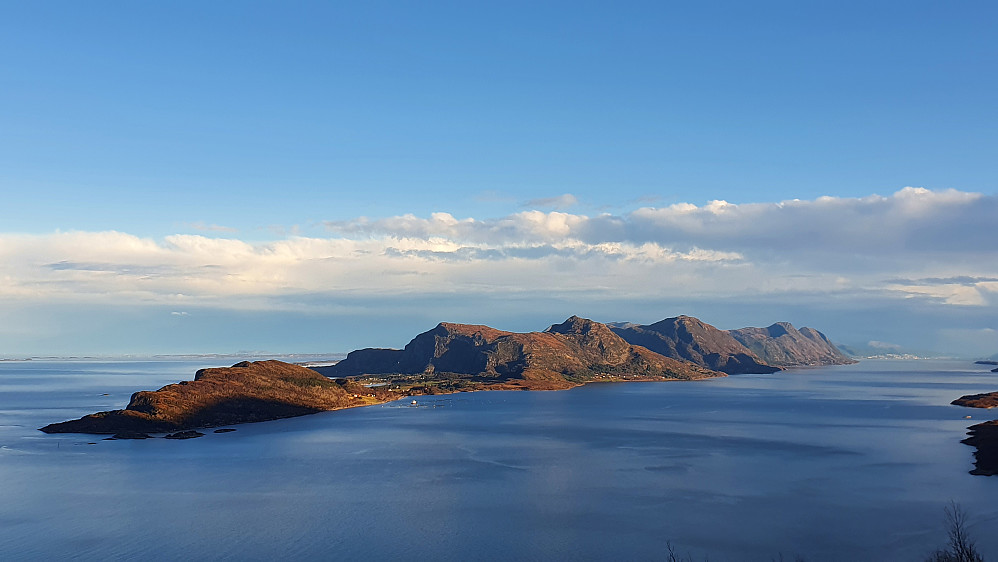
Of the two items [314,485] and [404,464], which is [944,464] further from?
[314,485]

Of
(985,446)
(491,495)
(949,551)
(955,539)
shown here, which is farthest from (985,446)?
(491,495)

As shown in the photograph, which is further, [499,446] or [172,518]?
[499,446]

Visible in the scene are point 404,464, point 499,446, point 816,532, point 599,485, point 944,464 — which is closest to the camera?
point 816,532

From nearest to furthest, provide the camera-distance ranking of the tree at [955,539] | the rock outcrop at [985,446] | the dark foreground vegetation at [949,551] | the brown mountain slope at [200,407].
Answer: the tree at [955,539] → the dark foreground vegetation at [949,551] → the rock outcrop at [985,446] → the brown mountain slope at [200,407]

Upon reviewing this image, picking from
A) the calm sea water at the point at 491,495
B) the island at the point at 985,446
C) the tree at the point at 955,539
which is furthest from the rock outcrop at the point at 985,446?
the tree at the point at 955,539

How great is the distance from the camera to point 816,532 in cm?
6975

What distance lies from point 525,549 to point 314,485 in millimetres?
41195

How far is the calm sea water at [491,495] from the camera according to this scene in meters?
67.0

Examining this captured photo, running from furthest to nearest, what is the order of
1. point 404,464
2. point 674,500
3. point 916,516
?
point 404,464, point 674,500, point 916,516

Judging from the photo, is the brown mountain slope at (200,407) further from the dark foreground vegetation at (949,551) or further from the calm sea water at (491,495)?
the dark foreground vegetation at (949,551)

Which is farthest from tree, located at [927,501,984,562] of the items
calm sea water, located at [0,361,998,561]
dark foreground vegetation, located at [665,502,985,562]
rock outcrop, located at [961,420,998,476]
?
rock outcrop, located at [961,420,998,476]

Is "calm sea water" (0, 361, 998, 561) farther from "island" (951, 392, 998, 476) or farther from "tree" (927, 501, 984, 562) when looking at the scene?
"island" (951, 392, 998, 476)

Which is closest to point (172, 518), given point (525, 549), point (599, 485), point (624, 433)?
point (525, 549)

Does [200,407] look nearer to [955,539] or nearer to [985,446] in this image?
[955,539]
